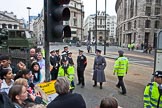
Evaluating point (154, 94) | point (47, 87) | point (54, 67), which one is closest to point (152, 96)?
point (154, 94)

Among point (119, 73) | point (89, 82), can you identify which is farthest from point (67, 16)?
point (89, 82)

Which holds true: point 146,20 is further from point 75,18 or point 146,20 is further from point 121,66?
point 121,66

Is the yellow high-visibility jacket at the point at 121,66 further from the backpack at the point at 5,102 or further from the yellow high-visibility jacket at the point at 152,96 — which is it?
the backpack at the point at 5,102

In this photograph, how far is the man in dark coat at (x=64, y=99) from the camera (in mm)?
3289

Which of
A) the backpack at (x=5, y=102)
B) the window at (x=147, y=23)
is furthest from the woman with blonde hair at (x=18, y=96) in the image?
the window at (x=147, y=23)

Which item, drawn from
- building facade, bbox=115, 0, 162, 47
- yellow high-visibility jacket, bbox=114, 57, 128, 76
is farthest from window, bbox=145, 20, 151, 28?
yellow high-visibility jacket, bbox=114, 57, 128, 76

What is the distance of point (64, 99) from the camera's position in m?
3.34

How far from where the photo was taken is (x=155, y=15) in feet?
218

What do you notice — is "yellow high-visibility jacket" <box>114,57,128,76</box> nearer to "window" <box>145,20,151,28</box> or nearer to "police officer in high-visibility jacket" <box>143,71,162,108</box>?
"police officer in high-visibility jacket" <box>143,71,162,108</box>

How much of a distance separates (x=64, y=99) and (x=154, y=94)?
1.87 m

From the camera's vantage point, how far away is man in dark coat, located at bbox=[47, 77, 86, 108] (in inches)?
129

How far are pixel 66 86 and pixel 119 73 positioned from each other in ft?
19.5

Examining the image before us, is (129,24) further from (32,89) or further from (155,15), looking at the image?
(32,89)

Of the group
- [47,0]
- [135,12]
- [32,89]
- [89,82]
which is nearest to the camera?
[47,0]
